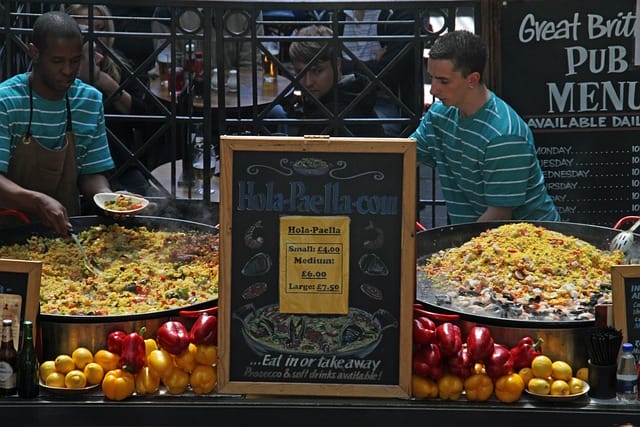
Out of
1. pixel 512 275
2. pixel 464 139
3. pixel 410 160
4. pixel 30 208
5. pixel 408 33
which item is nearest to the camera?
pixel 410 160

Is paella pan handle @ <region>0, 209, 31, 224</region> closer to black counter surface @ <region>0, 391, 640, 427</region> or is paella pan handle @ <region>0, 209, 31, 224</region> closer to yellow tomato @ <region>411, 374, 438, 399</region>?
black counter surface @ <region>0, 391, 640, 427</region>

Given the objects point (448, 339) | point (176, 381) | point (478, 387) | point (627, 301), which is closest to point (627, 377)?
point (627, 301)

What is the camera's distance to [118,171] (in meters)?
7.46

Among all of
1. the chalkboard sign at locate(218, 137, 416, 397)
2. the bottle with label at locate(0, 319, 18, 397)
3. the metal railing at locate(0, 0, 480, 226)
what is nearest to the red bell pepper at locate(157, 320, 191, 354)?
the chalkboard sign at locate(218, 137, 416, 397)

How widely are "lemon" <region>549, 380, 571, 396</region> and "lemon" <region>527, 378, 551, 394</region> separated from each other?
0.06ft

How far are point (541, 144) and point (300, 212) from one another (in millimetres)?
3543

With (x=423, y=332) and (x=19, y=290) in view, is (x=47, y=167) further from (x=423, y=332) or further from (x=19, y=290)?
(x=423, y=332)

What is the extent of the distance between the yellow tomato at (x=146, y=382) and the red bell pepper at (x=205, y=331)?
0.60ft

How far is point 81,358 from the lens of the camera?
3.93 metres

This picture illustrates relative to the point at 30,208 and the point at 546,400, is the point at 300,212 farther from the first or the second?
the point at 30,208

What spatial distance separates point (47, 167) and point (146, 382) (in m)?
2.44

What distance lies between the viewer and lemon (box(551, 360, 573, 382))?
3889 millimetres

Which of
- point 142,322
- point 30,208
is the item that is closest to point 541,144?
point 30,208

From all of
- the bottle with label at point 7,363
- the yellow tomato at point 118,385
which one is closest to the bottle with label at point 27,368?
the bottle with label at point 7,363
